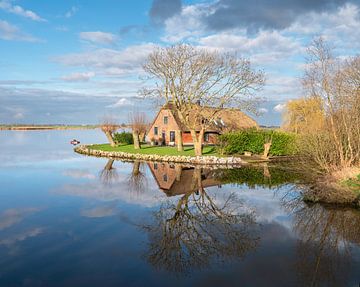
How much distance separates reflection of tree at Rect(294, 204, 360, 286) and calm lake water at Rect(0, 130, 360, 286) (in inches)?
1.2

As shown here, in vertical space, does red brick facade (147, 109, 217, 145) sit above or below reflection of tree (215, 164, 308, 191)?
above

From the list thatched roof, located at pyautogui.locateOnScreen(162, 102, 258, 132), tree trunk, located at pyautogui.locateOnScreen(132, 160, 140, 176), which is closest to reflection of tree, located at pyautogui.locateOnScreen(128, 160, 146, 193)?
tree trunk, located at pyautogui.locateOnScreen(132, 160, 140, 176)

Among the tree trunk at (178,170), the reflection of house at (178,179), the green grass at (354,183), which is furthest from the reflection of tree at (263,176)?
the green grass at (354,183)

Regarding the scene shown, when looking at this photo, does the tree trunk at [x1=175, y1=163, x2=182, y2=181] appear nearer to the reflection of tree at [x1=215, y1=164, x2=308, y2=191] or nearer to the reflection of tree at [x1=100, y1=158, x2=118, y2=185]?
the reflection of tree at [x1=215, y1=164, x2=308, y2=191]

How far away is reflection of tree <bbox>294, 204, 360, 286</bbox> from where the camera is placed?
8602 millimetres

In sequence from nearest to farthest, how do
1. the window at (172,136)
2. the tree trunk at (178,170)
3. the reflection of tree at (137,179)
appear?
the reflection of tree at (137,179), the tree trunk at (178,170), the window at (172,136)

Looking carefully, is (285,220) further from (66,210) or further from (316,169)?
(66,210)

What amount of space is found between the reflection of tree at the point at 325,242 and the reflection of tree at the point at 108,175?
12.6 metres

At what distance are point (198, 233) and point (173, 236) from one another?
90cm

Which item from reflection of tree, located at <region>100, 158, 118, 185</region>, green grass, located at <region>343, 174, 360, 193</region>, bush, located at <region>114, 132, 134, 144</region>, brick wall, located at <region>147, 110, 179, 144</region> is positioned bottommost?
reflection of tree, located at <region>100, 158, 118, 185</region>

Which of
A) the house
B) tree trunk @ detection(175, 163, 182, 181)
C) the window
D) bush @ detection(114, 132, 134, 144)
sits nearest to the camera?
tree trunk @ detection(175, 163, 182, 181)

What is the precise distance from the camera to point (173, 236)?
11.6 m

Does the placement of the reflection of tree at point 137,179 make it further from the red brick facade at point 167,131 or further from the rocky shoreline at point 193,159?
the red brick facade at point 167,131

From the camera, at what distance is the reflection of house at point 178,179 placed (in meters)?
20.0
